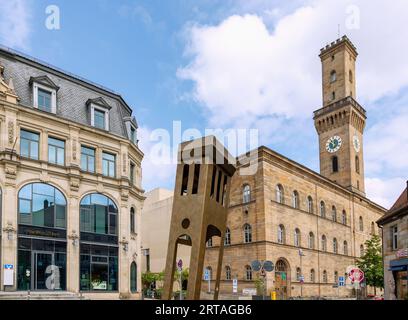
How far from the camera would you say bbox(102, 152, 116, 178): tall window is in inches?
1406

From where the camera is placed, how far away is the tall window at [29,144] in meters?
31.0

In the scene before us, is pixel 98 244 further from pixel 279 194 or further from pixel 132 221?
pixel 279 194

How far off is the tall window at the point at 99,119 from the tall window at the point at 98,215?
5.76 metres

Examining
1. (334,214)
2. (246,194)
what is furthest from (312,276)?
(246,194)

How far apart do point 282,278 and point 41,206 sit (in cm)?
2512

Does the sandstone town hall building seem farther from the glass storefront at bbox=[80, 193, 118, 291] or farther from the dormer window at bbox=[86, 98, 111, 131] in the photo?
the dormer window at bbox=[86, 98, 111, 131]

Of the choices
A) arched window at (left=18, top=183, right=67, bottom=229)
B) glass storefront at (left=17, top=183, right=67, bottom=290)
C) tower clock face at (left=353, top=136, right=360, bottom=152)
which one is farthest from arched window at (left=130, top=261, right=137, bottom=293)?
tower clock face at (left=353, top=136, right=360, bottom=152)

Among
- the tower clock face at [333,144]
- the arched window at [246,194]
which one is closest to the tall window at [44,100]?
the arched window at [246,194]

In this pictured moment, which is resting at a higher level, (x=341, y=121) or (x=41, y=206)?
(x=341, y=121)

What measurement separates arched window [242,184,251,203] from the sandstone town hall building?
104 mm

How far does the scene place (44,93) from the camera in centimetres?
3338

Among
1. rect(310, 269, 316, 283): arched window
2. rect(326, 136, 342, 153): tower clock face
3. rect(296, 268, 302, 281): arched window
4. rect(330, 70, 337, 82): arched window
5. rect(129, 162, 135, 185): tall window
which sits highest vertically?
rect(330, 70, 337, 82): arched window
